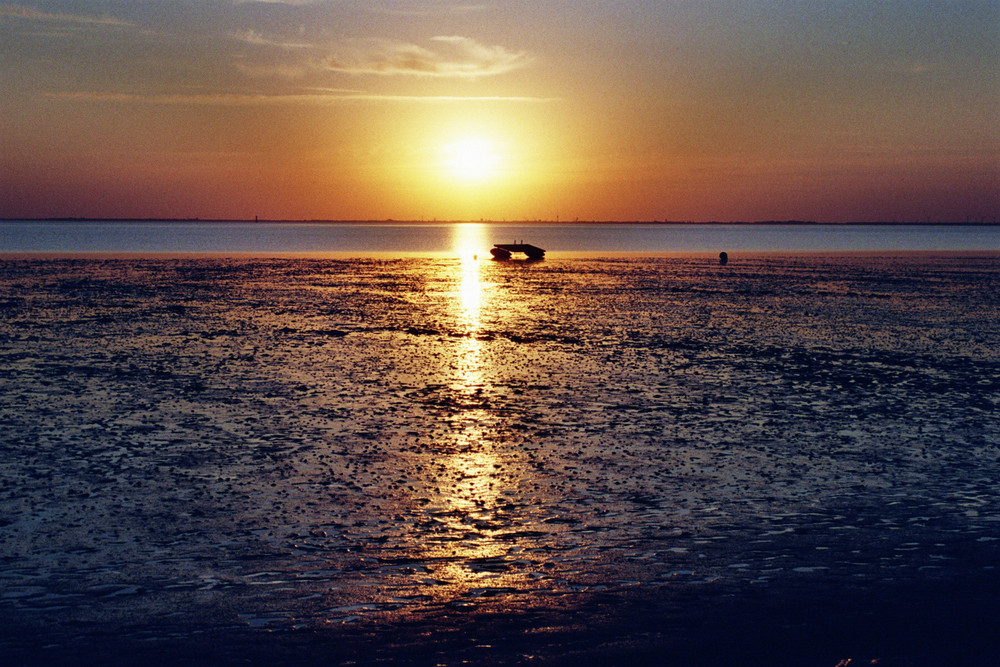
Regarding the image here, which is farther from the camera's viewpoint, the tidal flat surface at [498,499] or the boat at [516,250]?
the boat at [516,250]

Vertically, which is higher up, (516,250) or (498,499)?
(516,250)

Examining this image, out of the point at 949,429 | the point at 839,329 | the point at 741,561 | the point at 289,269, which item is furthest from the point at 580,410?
the point at 289,269

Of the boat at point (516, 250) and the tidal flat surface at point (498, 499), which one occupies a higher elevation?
the boat at point (516, 250)

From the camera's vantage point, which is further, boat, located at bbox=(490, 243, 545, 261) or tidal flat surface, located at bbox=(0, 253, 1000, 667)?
boat, located at bbox=(490, 243, 545, 261)

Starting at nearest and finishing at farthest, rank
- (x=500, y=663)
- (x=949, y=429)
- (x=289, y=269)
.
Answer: (x=500, y=663) → (x=949, y=429) → (x=289, y=269)

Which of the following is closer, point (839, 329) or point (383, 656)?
point (383, 656)

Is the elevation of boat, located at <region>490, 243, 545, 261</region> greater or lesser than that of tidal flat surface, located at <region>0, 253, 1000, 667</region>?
greater

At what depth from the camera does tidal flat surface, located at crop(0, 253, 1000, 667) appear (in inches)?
250

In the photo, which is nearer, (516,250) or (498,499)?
(498,499)

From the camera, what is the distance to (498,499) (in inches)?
373

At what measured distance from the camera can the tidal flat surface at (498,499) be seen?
6.36 metres

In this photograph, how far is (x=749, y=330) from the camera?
24719 mm

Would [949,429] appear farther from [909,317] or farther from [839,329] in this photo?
[909,317]

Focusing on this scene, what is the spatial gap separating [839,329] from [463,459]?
677 inches
